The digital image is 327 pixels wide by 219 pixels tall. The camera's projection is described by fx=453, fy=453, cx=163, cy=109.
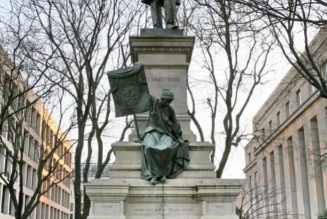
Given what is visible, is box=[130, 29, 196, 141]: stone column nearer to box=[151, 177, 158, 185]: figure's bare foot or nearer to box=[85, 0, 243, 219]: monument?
box=[85, 0, 243, 219]: monument

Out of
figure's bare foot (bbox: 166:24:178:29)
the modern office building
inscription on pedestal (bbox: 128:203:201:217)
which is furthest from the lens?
the modern office building

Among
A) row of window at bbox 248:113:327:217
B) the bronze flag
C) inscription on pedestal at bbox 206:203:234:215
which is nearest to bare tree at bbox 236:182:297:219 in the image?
row of window at bbox 248:113:327:217

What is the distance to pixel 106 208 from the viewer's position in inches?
376

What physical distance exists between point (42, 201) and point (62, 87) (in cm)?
4400

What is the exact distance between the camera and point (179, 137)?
10633 millimetres

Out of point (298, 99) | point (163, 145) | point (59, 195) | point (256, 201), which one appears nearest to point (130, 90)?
point (163, 145)

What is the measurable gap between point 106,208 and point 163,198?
4.08 feet

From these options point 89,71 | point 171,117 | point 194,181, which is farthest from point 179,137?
point 89,71

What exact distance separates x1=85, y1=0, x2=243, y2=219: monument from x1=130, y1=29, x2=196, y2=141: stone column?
1.5 inches

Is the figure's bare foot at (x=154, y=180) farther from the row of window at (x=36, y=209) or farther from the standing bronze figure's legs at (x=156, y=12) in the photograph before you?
the row of window at (x=36, y=209)

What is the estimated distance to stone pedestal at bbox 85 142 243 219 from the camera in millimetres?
9547

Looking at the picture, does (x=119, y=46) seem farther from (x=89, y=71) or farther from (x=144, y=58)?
(x=144, y=58)

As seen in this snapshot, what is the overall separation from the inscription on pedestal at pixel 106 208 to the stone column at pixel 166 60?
283cm

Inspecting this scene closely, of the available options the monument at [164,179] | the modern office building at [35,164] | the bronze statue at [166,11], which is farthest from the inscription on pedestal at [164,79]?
the modern office building at [35,164]
